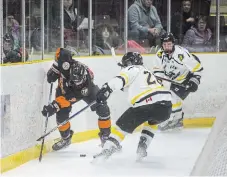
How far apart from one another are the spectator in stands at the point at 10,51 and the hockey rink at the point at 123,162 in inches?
28.3

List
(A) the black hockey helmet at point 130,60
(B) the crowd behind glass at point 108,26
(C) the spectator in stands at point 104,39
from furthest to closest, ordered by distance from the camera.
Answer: (C) the spectator in stands at point 104,39 < (B) the crowd behind glass at point 108,26 < (A) the black hockey helmet at point 130,60

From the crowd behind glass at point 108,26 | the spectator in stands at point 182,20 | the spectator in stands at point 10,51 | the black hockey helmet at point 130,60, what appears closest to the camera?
the black hockey helmet at point 130,60

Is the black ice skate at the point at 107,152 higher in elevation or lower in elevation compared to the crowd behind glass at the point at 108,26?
lower

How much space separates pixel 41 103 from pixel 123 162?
0.77 metres

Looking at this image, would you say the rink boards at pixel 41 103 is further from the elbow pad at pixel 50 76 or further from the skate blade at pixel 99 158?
the skate blade at pixel 99 158

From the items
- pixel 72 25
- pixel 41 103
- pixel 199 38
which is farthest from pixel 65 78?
pixel 199 38

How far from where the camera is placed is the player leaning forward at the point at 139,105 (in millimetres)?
4742

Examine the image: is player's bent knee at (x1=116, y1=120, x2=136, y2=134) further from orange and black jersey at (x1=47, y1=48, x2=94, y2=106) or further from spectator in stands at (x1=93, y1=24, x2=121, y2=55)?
spectator in stands at (x1=93, y1=24, x2=121, y2=55)

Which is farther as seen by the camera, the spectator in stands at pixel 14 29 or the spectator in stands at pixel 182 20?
the spectator in stands at pixel 182 20

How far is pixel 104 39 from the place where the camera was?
7.01 meters

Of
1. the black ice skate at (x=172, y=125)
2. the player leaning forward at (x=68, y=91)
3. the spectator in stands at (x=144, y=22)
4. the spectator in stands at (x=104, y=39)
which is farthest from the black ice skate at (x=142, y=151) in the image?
the spectator in stands at (x=144, y=22)

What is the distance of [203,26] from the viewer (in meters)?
7.70

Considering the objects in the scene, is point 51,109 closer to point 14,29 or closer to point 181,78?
point 14,29

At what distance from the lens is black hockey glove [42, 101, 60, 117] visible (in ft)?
16.8
